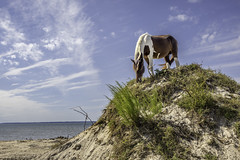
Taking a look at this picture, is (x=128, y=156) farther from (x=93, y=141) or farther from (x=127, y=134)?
(x=93, y=141)

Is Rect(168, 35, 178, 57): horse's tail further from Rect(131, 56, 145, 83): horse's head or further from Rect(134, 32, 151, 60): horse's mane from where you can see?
Rect(131, 56, 145, 83): horse's head

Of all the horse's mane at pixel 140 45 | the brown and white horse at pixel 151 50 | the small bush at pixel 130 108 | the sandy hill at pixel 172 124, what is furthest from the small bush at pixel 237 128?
the horse's mane at pixel 140 45

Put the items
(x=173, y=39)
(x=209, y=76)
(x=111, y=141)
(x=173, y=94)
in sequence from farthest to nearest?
(x=173, y=39), (x=209, y=76), (x=173, y=94), (x=111, y=141)

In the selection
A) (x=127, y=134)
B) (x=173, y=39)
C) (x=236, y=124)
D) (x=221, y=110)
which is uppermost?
(x=173, y=39)

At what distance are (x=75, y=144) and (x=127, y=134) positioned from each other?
7.54ft

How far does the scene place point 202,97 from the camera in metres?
4.94

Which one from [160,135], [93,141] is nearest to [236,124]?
[160,135]

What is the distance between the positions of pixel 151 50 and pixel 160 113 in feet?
9.42

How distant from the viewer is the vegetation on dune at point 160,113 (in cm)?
435

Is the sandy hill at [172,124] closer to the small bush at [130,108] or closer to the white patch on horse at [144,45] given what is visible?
the small bush at [130,108]

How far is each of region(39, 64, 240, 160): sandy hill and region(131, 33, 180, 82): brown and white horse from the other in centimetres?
74

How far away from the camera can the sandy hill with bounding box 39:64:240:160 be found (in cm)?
416

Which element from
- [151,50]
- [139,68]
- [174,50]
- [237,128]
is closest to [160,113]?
[237,128]

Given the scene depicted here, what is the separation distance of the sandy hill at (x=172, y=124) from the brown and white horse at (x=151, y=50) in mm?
742
